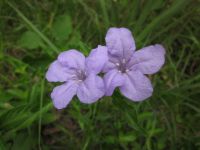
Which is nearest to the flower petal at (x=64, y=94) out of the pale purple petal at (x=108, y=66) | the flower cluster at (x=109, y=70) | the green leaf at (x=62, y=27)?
the flower cluster at (x=109, y=70)

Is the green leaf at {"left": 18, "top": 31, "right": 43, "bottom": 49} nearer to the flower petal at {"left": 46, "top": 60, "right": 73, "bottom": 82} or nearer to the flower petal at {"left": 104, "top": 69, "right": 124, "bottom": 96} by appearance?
the flower petal at {"left": 46, "top": 60, "right": 73, "bottom": 82}

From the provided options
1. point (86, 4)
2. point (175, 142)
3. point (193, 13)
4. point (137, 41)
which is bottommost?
point (175, 142)

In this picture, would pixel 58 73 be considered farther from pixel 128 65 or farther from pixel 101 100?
pixel 101 100

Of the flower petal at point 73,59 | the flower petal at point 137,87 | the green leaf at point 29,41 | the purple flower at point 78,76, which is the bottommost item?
the flower petal at point 137,87

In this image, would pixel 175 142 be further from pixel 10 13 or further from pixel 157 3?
pixel 10 13

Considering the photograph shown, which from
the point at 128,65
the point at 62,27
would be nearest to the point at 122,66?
the point at 128,65

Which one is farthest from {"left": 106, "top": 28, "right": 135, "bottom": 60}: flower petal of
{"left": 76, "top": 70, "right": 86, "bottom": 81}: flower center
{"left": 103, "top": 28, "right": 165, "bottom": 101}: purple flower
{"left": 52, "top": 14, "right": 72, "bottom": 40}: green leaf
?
{"left": 52, "top": 14, "right": 72, "bottom": 40}: green leaf

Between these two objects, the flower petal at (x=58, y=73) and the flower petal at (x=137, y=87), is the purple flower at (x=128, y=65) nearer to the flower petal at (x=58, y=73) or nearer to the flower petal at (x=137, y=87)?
the flower petal at (x=137, y=87)

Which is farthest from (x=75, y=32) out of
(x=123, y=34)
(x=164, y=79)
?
(x=123, y=34)
